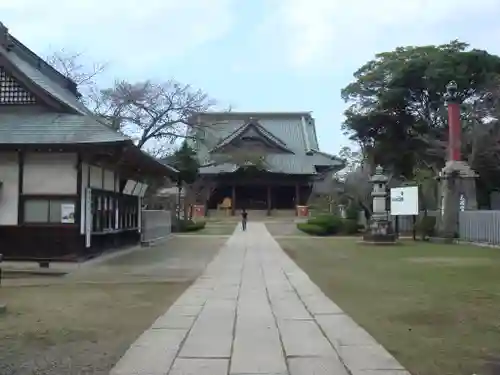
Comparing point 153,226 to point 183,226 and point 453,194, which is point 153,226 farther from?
point 453,194

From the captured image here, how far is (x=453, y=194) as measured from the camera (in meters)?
30.8

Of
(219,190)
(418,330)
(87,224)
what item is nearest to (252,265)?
(87,224)

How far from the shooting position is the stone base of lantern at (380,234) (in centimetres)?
2848

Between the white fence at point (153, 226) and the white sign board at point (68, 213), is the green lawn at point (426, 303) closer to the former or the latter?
the white sign board at point (68, 213)

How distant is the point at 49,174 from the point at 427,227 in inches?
854

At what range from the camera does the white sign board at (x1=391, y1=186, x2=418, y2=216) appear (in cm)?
3007

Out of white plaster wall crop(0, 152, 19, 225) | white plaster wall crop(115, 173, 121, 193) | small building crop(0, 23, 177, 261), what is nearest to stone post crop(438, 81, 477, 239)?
white plaster wall crop(115, 173, 121, 193)

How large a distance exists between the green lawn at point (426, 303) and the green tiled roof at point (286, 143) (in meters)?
29.3

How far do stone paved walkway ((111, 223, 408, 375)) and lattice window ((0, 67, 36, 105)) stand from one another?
8.90 m

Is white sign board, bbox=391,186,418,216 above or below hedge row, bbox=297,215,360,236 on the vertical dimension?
above

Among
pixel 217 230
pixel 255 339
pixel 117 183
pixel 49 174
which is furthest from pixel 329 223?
pixel 255 339

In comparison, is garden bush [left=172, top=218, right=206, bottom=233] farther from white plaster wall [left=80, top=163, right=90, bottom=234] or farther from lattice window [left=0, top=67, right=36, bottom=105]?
white plaster wall [left=80, top=163, right=90, bottom=234]

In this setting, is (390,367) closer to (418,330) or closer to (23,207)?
(418,330)

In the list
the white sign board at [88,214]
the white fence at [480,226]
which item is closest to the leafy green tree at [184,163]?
the white fence at [480,226]
